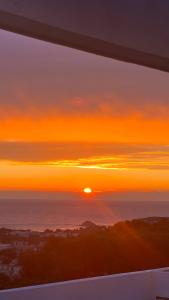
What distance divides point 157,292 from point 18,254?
111 cm

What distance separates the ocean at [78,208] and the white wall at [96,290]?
774 mm

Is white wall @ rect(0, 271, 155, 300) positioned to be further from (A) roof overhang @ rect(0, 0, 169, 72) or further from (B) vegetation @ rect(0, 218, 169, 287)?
(A) roof overhang @ rect(0, 0, 169, 72)

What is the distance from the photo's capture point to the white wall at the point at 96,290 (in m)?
2.86

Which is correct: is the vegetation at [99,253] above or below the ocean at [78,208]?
below

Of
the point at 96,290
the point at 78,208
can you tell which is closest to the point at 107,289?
the point at 96,290

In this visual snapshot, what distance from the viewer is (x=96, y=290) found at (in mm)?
3309

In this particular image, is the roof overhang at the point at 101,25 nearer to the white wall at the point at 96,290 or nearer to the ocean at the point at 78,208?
the white wall at the point at 96,290

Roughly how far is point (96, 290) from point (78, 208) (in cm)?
190

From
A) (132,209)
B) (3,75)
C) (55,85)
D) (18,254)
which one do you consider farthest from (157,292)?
(3,75)

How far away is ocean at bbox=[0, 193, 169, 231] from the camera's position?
13.7 ft

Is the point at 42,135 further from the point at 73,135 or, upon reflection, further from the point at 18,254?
the point at 18,254

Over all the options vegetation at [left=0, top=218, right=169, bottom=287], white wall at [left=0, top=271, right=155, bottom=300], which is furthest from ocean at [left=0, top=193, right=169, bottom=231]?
white wall at [left=0, top=271, right=155, bottom=300]

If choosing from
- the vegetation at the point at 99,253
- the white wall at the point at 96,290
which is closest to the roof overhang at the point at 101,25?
the white wall at the point at 96,290

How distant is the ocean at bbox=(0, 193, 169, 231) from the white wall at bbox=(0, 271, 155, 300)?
774 millimetres
